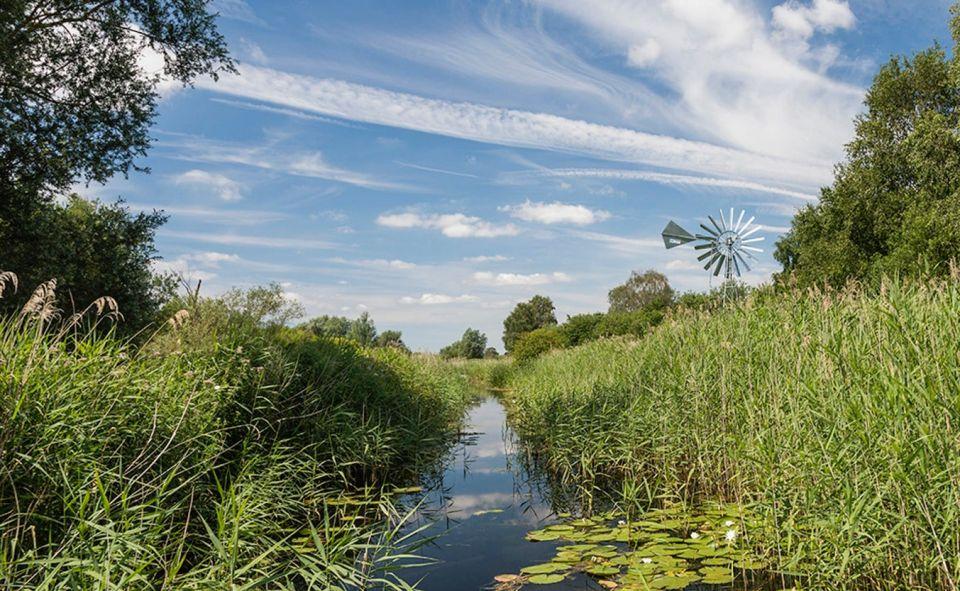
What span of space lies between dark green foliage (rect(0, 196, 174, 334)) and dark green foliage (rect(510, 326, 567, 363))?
55.4 ft

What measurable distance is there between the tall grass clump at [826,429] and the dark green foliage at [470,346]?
54545 millimetres

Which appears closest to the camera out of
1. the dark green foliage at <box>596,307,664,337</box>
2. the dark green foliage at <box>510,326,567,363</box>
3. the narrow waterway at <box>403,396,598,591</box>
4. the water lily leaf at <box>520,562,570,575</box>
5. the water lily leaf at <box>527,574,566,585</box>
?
the water lily leaf at <box>527,574,566,585</box>

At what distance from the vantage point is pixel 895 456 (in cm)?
353

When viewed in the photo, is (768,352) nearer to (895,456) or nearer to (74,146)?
(895,456)

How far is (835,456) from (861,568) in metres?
0.70

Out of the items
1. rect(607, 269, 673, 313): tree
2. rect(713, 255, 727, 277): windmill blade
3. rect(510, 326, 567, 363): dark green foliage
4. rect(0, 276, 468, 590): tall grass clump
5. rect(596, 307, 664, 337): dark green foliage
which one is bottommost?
rect(0, 276, 468, 590): tall grass clump

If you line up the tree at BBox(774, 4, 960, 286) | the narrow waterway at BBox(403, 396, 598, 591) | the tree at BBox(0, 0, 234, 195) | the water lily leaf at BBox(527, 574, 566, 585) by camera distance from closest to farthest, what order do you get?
1. the water lily leaf at BBox(527, 574, 566, 585)
2. the narrow waterway at BBox(403, 396, 598, 591)
3. the tree at BBox(0, 0, 234, 195)
4. the tree at BBox(774, 4, 960, 286)

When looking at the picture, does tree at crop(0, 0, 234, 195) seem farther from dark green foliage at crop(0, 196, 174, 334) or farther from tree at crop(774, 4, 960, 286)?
tree at crop(774, 4, 960, 286)

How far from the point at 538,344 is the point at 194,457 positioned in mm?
23590

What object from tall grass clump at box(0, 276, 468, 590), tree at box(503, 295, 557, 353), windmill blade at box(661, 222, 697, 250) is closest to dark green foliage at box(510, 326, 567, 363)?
windmill blade at box(661, 222, 697, 250)

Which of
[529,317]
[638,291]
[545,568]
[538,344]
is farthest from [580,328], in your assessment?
[638,291]

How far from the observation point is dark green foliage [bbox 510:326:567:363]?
28047 millimetres

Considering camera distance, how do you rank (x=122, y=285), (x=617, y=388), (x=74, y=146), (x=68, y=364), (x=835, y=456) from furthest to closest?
(x=122, y=285) < (x=74, y=146) < (x=617, y=388) < (x=68, y=364) < (x=835, y=456)

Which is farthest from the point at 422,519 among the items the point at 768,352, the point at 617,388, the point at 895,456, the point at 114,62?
the point at 114,62
